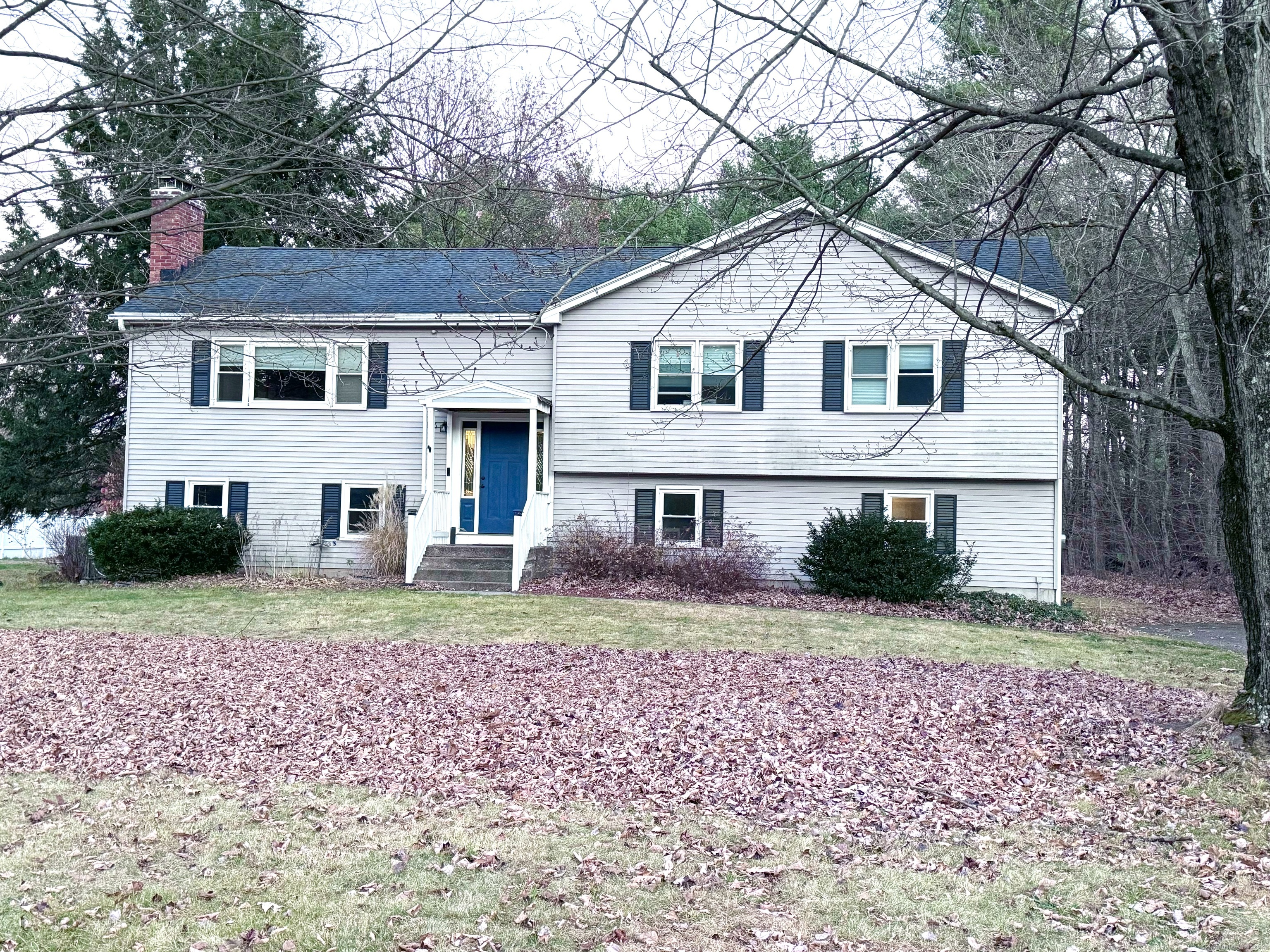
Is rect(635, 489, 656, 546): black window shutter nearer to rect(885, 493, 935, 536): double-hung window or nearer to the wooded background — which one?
rect(885, 493, 935, 536): double-hung window

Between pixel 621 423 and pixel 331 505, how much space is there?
550cm

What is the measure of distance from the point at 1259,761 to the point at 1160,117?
3.90 metres

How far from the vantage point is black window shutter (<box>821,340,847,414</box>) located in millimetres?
17703

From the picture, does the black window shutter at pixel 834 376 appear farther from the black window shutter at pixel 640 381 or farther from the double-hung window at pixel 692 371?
the black window shutter at pixel 640 381

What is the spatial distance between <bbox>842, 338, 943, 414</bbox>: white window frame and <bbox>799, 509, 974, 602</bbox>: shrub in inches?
77.3

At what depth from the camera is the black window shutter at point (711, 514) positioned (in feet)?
59.7

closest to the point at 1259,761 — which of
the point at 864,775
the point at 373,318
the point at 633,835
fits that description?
the point at 864,775

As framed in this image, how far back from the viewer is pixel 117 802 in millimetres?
5930

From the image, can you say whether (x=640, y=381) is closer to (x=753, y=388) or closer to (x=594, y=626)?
(x=753, y=388)

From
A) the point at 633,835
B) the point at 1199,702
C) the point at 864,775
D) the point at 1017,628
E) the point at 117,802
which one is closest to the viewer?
the point at 633,835

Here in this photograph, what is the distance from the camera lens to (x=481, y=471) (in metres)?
19.0

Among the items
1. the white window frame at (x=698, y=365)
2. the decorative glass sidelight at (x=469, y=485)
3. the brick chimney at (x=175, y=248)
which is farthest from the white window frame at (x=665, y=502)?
the brick chimney at (x=175, y=248)

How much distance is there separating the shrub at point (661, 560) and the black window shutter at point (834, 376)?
8.46ft

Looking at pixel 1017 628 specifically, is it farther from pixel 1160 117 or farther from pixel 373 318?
pixel 373 318
